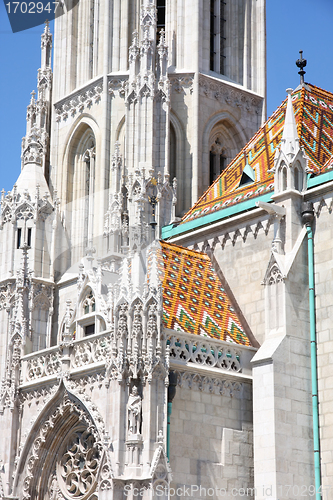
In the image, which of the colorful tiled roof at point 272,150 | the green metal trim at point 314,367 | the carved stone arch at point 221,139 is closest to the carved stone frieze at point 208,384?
the green metal trim at point 314,367

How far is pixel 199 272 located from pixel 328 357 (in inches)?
163

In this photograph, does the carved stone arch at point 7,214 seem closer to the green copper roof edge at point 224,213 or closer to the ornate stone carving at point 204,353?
the green copper roof edge at point 224,213

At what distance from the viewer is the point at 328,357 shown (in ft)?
66.1

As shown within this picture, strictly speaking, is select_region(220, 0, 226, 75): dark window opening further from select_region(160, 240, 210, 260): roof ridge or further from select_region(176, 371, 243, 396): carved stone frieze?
select_region(176, 371, 243, 396): carved stone frieze

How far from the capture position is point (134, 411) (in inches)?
736

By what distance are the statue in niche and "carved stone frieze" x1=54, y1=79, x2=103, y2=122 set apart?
19.4 meters

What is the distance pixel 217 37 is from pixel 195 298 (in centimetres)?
1789

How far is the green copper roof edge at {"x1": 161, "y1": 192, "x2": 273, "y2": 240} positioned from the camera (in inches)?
906

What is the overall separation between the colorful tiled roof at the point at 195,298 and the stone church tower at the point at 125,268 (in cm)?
5

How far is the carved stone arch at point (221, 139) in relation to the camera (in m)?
35.6

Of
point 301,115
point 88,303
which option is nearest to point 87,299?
point 88,303

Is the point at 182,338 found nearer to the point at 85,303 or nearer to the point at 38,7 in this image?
the point at 85,303

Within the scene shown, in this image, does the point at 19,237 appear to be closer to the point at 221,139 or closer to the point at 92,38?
the point at 221,139

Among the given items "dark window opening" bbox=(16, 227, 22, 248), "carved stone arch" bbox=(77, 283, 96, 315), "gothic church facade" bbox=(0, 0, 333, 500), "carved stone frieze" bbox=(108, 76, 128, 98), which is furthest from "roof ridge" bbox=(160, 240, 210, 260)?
"carved stone frieze" bbox=(108, 76, 128, 98)
